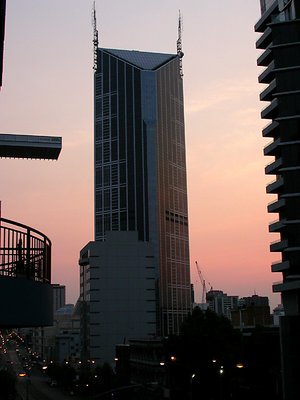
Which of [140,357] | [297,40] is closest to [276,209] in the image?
[297,40]

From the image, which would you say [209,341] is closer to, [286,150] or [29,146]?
[286,150]

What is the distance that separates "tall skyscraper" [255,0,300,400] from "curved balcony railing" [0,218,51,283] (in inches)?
2450

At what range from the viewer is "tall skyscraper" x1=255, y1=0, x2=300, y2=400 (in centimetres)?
7762

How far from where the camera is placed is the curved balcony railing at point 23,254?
1606 centimetres

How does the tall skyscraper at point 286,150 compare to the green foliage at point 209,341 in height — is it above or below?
above

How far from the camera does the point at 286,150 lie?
267 feet

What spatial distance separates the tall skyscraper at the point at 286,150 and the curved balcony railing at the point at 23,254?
204 feet

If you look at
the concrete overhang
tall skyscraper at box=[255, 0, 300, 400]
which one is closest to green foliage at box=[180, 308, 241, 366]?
tall skyscraper at box=[255, 0, 300, 400]

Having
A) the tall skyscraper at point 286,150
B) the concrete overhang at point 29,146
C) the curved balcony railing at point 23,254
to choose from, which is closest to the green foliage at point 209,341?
the tall skyscraper at point 286,150

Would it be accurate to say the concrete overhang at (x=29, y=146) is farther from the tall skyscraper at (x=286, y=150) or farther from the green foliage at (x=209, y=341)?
the green foliage at (x=209, y=341)

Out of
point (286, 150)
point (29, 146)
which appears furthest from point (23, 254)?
point (286, 150)

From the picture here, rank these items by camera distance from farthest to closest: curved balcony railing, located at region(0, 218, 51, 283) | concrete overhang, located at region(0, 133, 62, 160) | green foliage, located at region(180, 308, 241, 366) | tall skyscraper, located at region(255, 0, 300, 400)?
1. green foliage, located at region(180, 308, 241, 366)
2. tall skyscraper, located at region(255, 0, 300, 400)
3. concrete overhang, located at region(0, 133, 62, 160)
4. curved balcony railing, located at region(0, 218, 51, 283)

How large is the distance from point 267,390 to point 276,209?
913 inches

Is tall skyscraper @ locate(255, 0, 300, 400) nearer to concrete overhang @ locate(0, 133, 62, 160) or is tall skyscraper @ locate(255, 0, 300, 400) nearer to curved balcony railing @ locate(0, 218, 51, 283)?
concrete overhang @ locate(0, 133, 62, 160)
